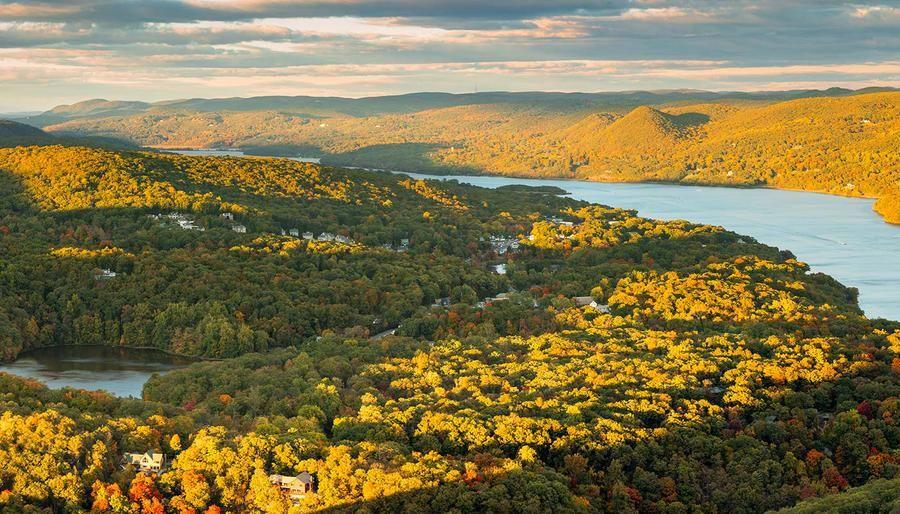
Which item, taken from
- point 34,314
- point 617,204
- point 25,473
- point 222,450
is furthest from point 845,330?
point 617,204

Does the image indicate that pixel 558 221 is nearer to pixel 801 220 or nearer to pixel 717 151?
pixel 801 220

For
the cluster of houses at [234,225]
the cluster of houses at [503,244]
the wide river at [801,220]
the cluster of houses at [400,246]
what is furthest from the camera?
the cluster of houses at [503,244]

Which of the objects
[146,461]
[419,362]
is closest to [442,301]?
[419,362]

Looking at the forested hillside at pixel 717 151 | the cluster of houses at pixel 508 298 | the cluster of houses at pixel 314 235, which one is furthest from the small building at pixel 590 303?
the forested hillside at pixel 717 151

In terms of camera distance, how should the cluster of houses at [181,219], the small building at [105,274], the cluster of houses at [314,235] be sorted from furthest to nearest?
the cluster of houses at [314,235], the cluster of houses at [181,219], the small building at [105,274]

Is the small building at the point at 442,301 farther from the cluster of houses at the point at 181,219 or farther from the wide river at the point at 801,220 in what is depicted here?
the wide river at the point at 801,220

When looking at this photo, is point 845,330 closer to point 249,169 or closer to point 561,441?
point 561,441
